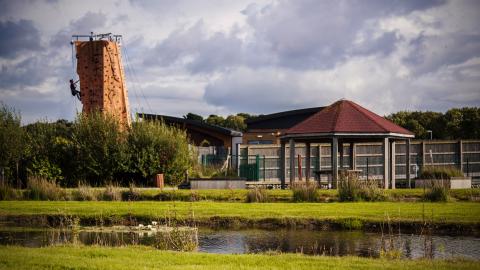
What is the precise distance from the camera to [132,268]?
10648 millimetres

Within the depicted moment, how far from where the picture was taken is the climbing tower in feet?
125

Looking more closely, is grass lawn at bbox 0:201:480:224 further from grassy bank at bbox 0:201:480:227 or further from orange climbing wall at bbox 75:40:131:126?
orange climbing wall at bbox 75:40:131:126

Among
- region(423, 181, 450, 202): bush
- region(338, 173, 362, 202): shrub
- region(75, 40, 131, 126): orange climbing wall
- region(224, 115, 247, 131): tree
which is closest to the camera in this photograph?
region(423, 181, 450, 202): bush

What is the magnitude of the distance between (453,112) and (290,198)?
52165mm

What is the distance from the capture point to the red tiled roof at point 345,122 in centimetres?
3002

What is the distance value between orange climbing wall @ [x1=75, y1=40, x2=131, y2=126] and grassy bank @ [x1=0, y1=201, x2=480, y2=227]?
1503cm

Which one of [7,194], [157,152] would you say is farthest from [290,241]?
[157,152]

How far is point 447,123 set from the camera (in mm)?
71750

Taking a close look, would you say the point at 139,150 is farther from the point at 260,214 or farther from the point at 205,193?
the point at 260,214

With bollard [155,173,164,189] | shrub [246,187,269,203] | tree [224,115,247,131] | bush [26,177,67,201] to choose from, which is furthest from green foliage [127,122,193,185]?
tree [224,115,247,131]

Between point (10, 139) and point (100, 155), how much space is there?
4333mm

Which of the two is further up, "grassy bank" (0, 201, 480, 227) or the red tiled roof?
the red tiled roof

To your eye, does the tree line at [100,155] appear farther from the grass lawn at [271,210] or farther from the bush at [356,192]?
the bush at [356,192]

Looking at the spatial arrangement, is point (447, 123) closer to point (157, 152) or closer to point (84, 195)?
point (157, 152)
